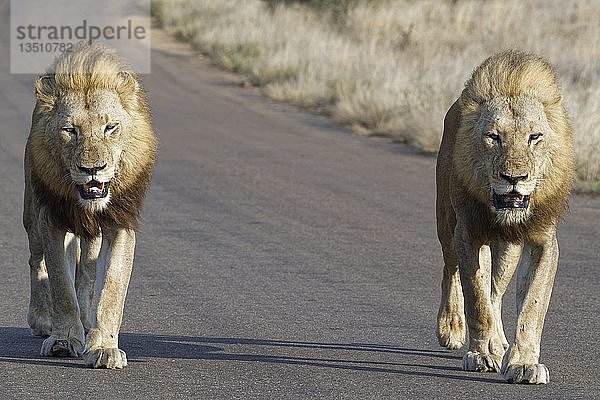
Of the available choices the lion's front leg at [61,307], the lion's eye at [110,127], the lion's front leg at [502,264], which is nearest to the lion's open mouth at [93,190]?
the lion's eye at [110,127]

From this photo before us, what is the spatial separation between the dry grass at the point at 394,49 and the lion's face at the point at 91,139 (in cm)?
920

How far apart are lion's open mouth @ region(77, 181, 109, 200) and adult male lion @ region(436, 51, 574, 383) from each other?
1.81 metres

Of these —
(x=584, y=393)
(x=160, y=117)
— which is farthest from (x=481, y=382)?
(x=160, y=117)

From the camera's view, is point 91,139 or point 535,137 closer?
point 535,137

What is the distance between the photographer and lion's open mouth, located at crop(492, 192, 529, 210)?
6.73m

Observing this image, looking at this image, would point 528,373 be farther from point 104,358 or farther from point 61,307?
point 61,307

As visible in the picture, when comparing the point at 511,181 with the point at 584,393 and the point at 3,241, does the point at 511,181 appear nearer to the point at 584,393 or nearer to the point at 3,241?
the point at 584,393

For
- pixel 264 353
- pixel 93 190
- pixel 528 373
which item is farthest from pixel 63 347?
pixel 528 373

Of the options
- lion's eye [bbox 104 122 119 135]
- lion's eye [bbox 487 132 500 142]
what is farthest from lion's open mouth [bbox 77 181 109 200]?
lion's eye [bbox 487 132 500 142]

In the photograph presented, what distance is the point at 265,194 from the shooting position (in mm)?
15367

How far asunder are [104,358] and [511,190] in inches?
85.6

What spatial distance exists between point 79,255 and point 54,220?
70cm

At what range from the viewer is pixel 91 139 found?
23.2 ft

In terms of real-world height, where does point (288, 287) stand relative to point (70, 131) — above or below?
below
